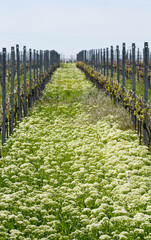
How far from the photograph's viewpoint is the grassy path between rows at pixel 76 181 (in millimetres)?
5086

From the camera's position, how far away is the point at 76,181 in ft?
22.9

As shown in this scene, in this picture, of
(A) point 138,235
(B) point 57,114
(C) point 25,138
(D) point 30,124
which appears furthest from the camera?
(B) point 57,114

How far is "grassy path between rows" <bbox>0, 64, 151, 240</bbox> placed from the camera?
16.7 feet

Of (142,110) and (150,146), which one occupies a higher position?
(142,110)

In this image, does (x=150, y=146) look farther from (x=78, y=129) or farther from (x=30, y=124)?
(x=30, y=124)

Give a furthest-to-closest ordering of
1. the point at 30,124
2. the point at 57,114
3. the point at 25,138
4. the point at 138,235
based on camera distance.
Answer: the point at 57,114 → the point at 30,124 → the point at 25,138 → the point at 138,235

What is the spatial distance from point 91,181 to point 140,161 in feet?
3.97

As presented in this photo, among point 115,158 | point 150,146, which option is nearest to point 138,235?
point 115,158

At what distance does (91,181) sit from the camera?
720 centimetres

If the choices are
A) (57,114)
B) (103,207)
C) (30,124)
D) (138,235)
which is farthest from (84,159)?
(57,114)

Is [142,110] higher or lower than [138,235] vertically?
higher

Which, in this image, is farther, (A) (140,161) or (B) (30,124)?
(B) (30,124)

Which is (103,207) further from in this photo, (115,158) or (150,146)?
(150,146)

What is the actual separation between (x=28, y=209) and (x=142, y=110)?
5297 mm
